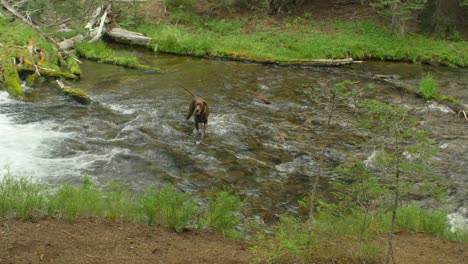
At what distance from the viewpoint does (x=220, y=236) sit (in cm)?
639

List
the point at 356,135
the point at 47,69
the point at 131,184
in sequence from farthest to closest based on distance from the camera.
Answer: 1. the point at 47,69
2. the point at 356,135
3. the point at 131,184

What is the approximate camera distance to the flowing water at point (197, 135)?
9109 mm

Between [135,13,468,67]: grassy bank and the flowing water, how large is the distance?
150 inches

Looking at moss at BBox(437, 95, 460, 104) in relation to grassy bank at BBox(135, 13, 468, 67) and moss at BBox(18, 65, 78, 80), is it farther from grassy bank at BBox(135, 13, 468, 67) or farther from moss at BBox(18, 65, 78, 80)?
moss at BBox(18, 65, 78, 80)

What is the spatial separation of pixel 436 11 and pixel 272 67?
11.1 meters

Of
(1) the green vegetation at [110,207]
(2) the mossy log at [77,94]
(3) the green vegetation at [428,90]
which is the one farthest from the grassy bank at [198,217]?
(3) the green vegetation at [428,90]

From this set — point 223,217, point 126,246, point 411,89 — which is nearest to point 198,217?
point 223,217

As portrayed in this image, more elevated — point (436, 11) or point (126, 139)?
point (436, 11)

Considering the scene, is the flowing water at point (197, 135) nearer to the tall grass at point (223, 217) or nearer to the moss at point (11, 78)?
the moss at point (11, 78)

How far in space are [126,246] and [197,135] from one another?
6408 millimetres

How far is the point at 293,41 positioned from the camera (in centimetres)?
2319

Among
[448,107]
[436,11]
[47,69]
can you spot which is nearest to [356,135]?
[448,107]

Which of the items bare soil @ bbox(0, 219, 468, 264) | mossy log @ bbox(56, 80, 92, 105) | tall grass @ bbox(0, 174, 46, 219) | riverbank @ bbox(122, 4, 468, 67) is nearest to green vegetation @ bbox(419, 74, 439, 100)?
riverbank @ bbox(122, 4, 468, 67)

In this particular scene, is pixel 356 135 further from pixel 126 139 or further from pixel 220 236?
pixel 220 236
